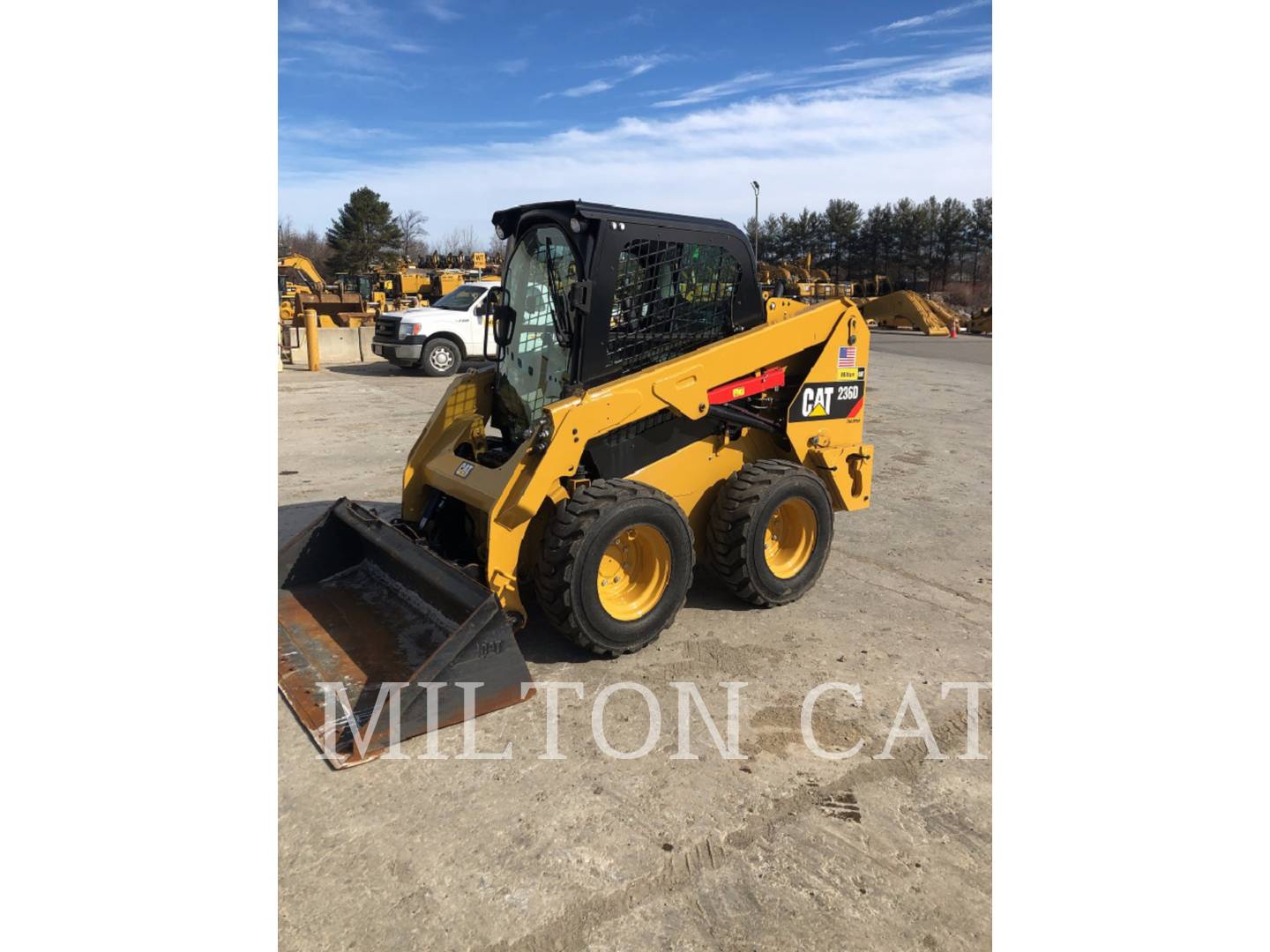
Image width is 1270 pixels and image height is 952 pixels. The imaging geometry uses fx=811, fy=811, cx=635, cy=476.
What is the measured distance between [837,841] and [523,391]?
303 centimetres

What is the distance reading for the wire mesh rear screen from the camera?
4402 millimetres

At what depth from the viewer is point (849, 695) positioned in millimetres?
3887

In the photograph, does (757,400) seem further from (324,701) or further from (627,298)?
(324,701)

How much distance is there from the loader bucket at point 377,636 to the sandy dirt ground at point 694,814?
11 centimetres

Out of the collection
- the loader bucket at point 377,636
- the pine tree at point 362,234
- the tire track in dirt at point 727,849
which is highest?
the pine tree at point 362,234

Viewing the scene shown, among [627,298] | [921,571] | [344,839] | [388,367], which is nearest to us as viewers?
[344,839]

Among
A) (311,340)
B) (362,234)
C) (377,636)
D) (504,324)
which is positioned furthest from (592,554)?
(362,234)

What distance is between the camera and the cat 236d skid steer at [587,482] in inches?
153

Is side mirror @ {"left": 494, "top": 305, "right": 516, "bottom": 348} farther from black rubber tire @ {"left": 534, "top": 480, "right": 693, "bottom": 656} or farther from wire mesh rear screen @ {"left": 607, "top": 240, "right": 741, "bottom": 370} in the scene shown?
black rubber tire @ {"left": 534, "top": 480, "right": 693, "bottom": 656}

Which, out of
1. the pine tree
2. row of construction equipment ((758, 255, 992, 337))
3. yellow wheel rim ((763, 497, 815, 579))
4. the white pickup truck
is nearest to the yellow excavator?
the white pickup truck

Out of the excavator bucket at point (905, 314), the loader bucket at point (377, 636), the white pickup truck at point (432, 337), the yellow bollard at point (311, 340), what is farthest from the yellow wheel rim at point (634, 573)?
A: the excavator bucket at point (905, 314)

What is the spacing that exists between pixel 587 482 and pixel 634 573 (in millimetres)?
563

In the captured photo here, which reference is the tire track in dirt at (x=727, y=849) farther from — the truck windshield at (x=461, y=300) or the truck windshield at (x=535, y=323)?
the truck windshield at (x=461, y=300)

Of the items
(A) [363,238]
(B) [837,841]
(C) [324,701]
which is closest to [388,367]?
(C) [324,701]
